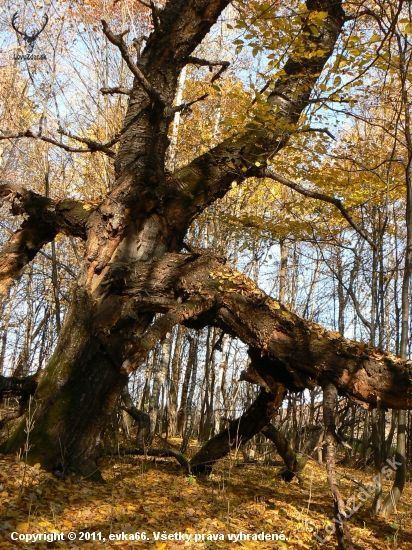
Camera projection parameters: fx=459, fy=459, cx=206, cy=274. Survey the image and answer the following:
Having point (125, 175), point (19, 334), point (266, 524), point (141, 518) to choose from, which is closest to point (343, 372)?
point (266, 524)

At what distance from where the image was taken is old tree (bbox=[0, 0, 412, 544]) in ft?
14.1

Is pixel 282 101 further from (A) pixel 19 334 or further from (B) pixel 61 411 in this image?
(A) pixel 19 334

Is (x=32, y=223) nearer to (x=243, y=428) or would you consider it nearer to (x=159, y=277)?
(x=159, y=277)

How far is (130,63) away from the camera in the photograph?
439cm

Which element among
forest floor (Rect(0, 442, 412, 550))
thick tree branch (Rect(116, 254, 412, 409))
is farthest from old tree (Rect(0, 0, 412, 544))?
forest floor (Rect(0, 442, 412, 550))

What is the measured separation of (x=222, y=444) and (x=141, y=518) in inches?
65.5

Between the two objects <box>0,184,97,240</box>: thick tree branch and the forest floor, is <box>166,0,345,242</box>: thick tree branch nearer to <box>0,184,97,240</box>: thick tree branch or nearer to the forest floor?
<box>0,184,97,240</box>: thick tree branch

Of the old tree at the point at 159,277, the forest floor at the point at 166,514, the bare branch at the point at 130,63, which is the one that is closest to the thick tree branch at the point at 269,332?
the old tree at the point at 159,277

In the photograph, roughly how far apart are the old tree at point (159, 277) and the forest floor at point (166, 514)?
0.41 m

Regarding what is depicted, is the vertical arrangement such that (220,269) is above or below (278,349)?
above

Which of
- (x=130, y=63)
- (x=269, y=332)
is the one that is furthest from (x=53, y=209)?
(x=269, y=332)

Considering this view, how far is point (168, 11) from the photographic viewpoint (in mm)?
5242

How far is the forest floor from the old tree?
41 centimetres

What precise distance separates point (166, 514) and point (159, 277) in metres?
2.21
